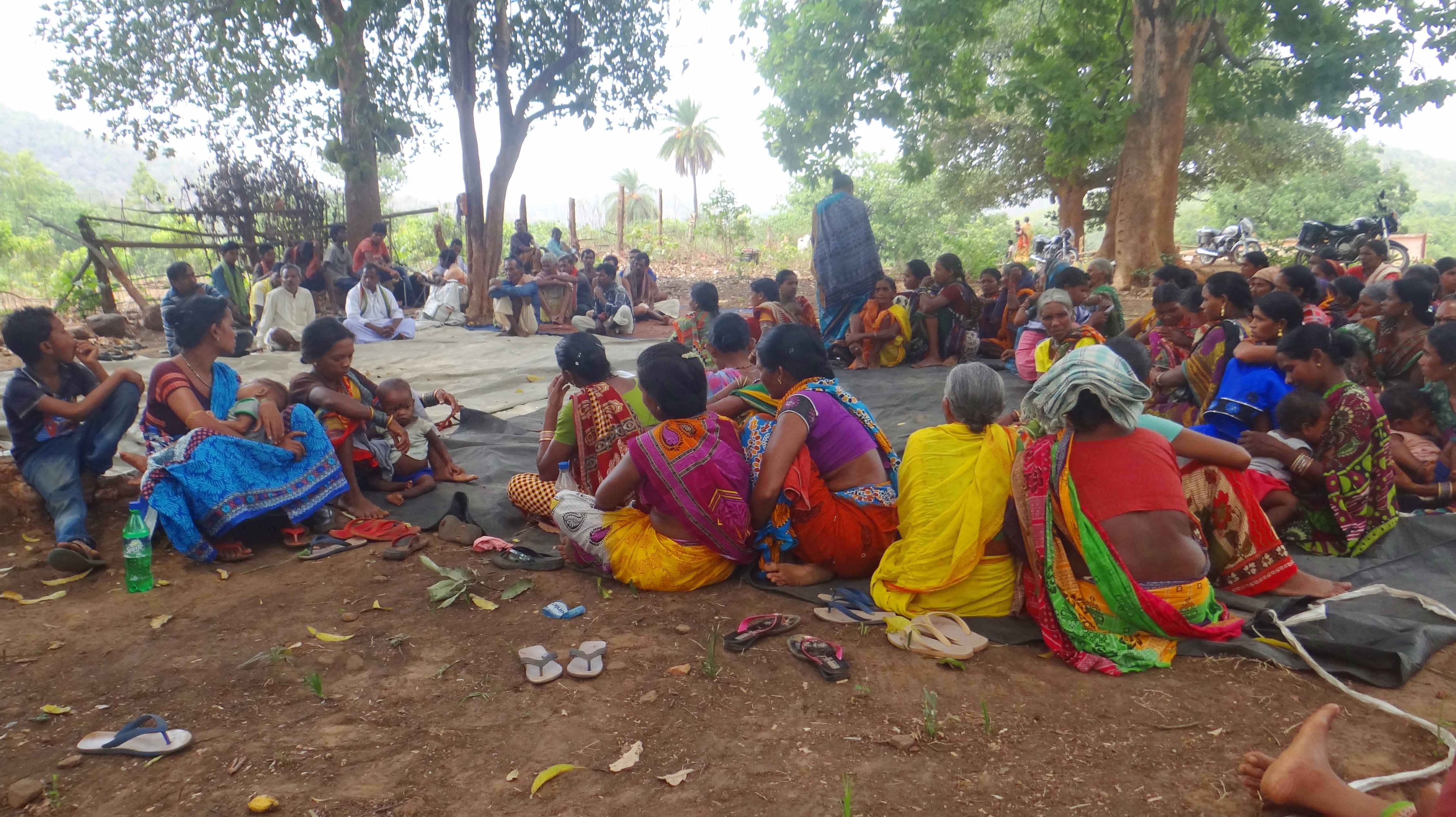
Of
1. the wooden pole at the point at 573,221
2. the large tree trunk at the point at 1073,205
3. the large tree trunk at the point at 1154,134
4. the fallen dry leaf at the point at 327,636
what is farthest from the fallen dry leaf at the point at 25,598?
the large tree trunk at the point at 1073,205

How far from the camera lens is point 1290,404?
11.6 ft

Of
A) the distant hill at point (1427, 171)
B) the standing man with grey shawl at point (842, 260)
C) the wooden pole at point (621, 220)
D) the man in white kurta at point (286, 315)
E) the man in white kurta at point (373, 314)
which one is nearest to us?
the standing man with grey shawl at point (842, 260)

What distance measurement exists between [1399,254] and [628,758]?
41.1ft

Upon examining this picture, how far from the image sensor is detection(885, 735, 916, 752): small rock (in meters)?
2.28

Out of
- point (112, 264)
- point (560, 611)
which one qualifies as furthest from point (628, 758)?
point (112, 264)

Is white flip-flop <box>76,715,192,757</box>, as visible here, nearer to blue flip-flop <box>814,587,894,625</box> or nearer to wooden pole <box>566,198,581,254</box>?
blue flip-flop <box>814,587,894,625</box>

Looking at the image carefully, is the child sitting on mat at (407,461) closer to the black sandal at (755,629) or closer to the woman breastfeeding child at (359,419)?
the woman breastfeeding child at (359,419)

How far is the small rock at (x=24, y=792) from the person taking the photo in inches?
82.6

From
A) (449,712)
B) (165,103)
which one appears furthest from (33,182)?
(449,712)

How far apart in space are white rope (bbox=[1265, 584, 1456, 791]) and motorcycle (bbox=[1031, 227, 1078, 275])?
32.8 feet

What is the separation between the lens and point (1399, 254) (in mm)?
10859

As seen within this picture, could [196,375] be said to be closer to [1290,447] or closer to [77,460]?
[77,460]

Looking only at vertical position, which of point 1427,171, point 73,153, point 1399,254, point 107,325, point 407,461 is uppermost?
point 73,153

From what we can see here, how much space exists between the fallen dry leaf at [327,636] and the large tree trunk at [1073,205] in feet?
55.8
